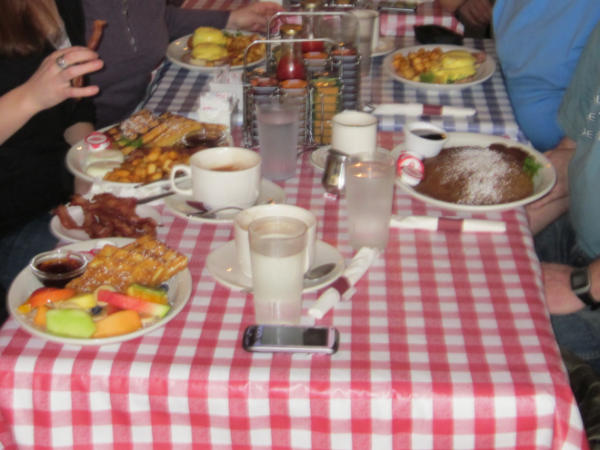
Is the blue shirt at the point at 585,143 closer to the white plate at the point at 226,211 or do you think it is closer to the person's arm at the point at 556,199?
the person's arm at the point at 556,199

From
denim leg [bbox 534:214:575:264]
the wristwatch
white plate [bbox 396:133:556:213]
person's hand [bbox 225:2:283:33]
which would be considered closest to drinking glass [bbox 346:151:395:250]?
white plate [bbox 396:133:556:213]

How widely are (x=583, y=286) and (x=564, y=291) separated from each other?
0.14 ft

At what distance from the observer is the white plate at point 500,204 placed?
1427 millimetres

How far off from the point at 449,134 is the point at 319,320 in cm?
79

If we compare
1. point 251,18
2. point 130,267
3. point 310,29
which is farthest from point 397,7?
point 130,267

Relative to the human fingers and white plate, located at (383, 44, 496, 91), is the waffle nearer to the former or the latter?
the human fingers

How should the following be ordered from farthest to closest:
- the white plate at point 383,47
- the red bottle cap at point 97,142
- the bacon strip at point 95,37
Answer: the white plate at point 383,47
the bacon strip at point 95,37
the red bottle cap at point 97,142

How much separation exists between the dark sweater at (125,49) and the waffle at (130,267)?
4.27 ft

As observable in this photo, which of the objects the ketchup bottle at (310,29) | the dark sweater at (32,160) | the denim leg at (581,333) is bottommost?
the denim leg at (581,333)

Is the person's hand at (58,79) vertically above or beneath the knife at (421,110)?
above

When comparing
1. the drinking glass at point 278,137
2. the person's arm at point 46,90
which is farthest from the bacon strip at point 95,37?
the drinking glass at point 278,137

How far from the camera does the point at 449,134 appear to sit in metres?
1.73

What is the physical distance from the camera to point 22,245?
1.90m

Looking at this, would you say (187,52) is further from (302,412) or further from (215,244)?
(302,412)
